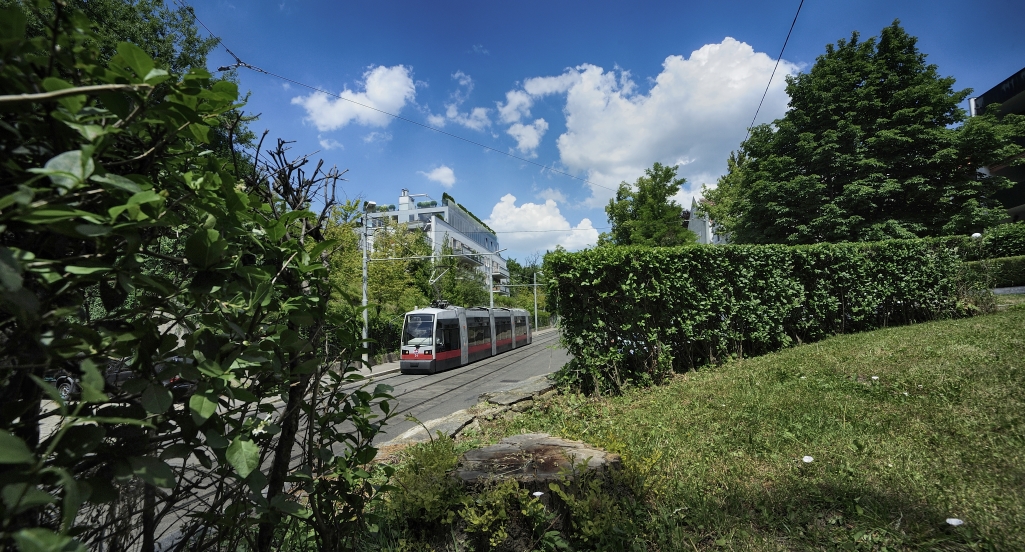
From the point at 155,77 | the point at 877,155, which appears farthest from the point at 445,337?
the point at 877,155

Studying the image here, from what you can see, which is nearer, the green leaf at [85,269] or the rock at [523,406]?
the green leaf at [85,269]

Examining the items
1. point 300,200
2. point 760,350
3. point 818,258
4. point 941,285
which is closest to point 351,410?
point 300,200

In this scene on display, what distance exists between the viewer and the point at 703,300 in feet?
26.6

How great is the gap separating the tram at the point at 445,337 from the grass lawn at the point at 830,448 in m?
13.1

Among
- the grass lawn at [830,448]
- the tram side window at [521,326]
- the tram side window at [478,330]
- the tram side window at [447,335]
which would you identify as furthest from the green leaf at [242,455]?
the tram side window at [521,326]

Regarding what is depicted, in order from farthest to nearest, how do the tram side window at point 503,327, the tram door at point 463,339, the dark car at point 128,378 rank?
the tram side window at point 503,327
the tram door at point 463,339
the dark car at point 128,378

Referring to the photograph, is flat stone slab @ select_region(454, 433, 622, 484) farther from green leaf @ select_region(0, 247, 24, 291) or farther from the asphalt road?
the asphalt road

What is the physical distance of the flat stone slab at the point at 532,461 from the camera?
9.49 feet

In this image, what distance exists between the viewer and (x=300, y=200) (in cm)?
203

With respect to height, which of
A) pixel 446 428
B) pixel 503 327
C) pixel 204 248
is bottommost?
pixel 446 428

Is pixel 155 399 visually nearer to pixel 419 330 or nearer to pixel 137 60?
pixel 137 60

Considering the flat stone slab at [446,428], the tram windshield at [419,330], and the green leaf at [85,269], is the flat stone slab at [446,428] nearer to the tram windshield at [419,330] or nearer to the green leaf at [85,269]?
A: the green leaf at [85,269]

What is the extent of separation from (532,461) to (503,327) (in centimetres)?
2532

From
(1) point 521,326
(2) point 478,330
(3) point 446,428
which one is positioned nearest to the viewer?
(3) point 446,428
